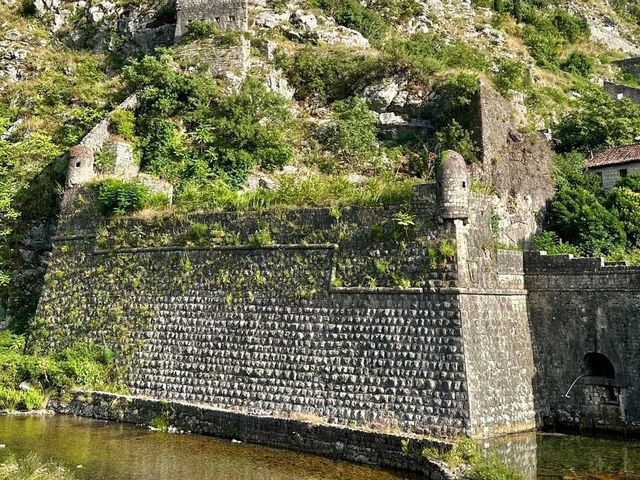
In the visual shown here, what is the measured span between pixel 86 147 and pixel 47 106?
9.31m

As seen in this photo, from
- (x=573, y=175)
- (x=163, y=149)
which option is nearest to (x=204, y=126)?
(x=163, y=149)

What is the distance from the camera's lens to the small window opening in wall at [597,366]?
53.8 ft

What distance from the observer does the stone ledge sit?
13070mm

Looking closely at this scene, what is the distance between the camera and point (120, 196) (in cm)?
2025

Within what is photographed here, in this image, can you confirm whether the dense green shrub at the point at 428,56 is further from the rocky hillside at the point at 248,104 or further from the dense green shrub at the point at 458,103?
the dense green shrub at the point at 458,103

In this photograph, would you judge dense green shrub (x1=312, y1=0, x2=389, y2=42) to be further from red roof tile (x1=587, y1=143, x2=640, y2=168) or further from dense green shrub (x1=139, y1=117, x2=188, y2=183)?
dense green shrub (x1=139, y1=117, x2=188, y2=183)

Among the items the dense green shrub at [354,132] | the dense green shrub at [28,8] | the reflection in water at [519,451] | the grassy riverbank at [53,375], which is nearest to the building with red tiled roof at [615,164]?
the dense green shrub at [354,132]

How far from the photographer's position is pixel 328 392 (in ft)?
49.3

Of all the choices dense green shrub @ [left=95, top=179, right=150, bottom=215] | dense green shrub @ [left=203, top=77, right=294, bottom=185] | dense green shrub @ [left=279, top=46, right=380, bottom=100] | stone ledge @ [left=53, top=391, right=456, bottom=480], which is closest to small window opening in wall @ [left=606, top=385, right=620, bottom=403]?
stone ledge @ [left=53, top=391, right=456, bottom=480]

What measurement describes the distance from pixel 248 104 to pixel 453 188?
14.2m

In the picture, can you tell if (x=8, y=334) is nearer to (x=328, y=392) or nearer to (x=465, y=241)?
(x=328, y=392)

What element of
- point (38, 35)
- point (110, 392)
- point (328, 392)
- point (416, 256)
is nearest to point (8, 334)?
point (110, 392)

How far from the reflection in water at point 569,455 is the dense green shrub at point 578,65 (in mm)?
37279

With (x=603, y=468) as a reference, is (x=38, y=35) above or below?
above
